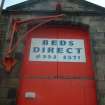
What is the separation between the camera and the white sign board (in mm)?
8078

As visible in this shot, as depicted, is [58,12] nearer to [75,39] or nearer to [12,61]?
[75,39]

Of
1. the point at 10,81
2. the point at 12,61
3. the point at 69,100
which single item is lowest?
the point at 69,100

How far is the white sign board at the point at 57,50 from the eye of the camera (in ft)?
26.5

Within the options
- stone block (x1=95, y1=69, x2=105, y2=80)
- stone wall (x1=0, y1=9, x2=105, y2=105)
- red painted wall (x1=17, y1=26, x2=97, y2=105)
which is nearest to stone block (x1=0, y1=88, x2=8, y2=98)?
stone wall (x1=0, y1=9, x2=105, y2=105)

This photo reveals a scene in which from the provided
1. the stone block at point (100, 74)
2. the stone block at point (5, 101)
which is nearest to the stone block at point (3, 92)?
the stone block at point (5, 101)

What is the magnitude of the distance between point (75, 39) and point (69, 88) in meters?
1.85

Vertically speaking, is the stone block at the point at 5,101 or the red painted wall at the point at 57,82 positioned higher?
the red painted wall at the point at 57,82

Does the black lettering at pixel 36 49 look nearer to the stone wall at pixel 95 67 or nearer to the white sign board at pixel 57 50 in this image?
the white sign board at pixel 57 50

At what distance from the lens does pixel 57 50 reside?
27.1ft

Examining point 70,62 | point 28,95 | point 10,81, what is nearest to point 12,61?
point 10,81

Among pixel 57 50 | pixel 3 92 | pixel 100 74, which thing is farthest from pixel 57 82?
pixel 3 92

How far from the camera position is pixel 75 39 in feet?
27.9

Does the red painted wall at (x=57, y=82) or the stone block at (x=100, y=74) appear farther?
the stone block at (x=100, y=74)

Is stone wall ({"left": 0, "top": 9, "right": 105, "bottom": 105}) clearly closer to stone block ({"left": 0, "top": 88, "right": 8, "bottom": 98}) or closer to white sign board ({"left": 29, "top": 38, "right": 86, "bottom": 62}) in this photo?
stone block ({"left": 0, "top": 88, "right": 8, "bottom": 98})
